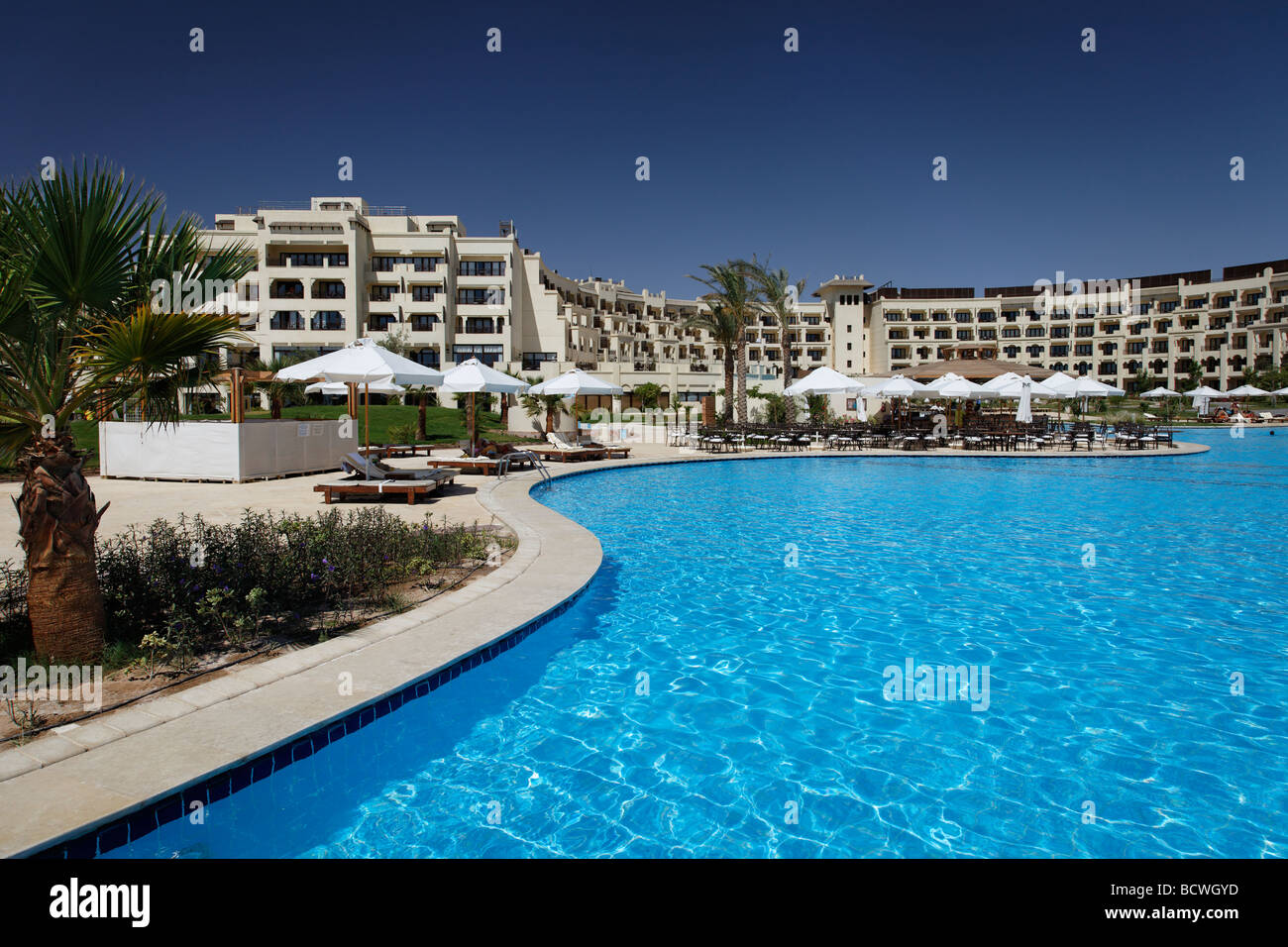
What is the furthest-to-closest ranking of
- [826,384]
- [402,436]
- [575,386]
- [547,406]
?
[547,406]
[826,384]
[402,436]
[575,386]

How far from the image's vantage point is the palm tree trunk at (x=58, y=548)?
471 cm

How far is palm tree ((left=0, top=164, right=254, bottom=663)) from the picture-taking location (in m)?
4.48

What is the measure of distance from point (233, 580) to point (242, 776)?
2.89 m

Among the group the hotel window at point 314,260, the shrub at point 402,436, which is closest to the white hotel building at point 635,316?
the hotel window at point 314,260

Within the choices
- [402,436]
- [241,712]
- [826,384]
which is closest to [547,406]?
[402,436]

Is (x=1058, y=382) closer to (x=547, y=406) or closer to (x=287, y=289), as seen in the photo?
(x=547, y=406)

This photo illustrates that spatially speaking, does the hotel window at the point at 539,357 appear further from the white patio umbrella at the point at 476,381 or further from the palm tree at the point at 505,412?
the white patio umbrella at the point at 476,381

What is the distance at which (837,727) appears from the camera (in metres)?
5.45

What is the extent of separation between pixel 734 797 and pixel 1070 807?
207 cm

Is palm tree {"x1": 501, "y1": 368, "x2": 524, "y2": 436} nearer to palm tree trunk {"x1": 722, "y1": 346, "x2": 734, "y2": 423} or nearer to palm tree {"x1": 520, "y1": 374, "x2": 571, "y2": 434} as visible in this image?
palm tree {"x1": 520, "y1": 374, "x2": 571, "y2": 434}

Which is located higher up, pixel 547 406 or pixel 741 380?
pixel 741 380

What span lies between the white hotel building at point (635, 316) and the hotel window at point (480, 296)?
0.36 feet
